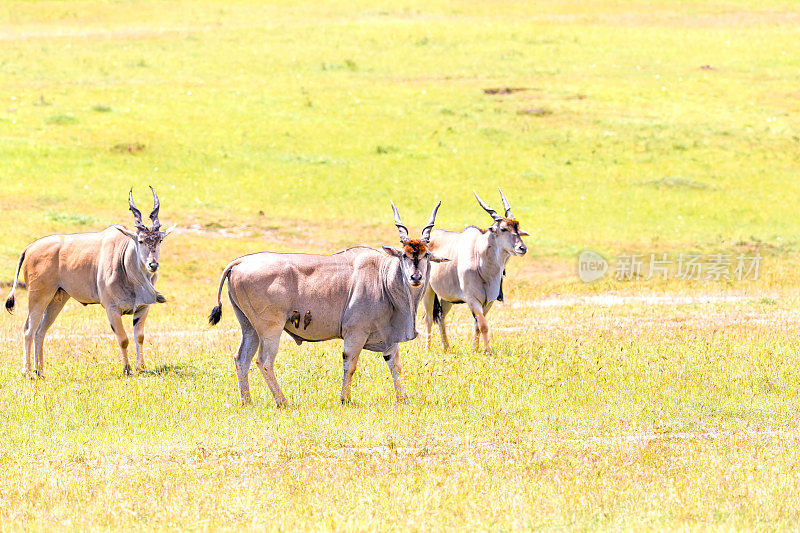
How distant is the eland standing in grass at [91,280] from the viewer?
15.5 metres

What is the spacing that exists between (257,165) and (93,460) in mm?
24493

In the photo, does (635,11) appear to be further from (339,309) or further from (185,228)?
(339,309)

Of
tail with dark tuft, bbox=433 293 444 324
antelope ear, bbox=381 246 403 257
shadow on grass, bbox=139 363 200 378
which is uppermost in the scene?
antelope ear, bbox=381 246 403 257

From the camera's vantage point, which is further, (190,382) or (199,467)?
(190,382)

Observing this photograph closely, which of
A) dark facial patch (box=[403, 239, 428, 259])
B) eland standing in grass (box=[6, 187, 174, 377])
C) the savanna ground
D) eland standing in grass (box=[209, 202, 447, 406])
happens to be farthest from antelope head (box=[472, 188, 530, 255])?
eland standing in grass (box=[6, 187, 174, 377])

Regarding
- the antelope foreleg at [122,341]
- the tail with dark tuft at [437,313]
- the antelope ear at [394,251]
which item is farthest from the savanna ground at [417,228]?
the antelope ear at [394,251]

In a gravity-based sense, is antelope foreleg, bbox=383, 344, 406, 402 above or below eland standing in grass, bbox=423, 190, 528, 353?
below

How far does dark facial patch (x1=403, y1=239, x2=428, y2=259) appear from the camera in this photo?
12.4 metres

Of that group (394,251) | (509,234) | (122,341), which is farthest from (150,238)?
(509,234)

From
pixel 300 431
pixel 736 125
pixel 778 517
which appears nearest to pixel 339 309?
pixel 300 431

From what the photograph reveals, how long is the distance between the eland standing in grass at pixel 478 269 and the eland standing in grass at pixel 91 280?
14.7 feet

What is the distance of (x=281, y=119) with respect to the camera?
38.4m

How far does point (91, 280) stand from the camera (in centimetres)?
1591

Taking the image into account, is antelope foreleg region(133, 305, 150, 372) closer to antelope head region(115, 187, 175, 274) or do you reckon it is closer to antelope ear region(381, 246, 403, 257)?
antelope head region(115, 187, 175, 274)
